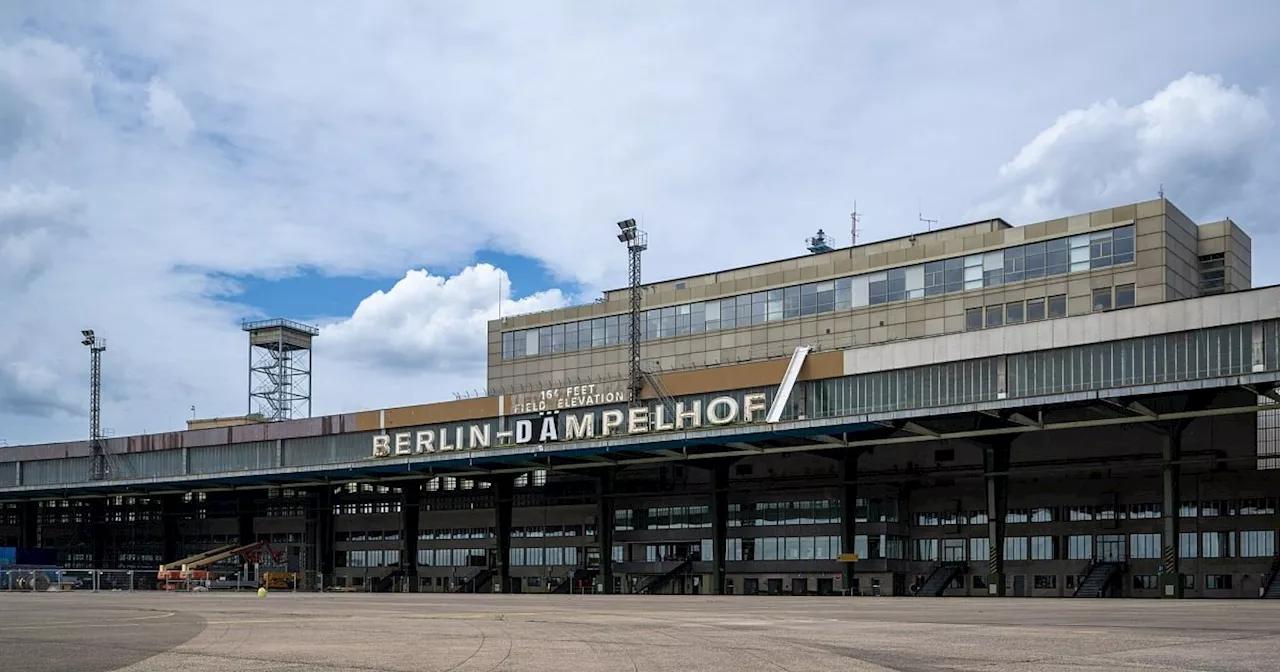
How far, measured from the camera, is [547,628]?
30.5 metres

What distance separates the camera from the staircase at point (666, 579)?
321 feet

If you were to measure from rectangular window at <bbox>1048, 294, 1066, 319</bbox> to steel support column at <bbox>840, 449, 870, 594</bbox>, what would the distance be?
52.7 ft

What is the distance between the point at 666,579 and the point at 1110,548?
3404 centimetres

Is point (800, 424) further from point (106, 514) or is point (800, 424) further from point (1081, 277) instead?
point (106, 514)

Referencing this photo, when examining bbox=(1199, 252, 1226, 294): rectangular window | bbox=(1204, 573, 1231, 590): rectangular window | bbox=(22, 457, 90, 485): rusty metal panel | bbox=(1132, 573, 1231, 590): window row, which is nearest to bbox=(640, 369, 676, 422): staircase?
bbox=(1132, 573, 1231, 590): window row

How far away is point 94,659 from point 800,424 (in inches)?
2251

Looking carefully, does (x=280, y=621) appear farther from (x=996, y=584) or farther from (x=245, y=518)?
(x=245, y=518)

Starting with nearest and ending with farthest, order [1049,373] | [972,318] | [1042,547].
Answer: [1049,373] → [1042,547] → [972,318]

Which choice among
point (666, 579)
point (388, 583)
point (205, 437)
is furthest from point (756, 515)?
point (205, 437)

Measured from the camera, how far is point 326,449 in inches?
4092

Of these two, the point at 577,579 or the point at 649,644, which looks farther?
the point at 577,579

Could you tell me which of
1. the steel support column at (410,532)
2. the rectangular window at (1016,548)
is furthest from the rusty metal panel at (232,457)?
the rectangular window at (1016,548)

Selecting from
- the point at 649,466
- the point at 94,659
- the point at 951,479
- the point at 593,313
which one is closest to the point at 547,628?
the point at 94,659

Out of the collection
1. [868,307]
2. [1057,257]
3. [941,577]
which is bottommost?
[941,577]
